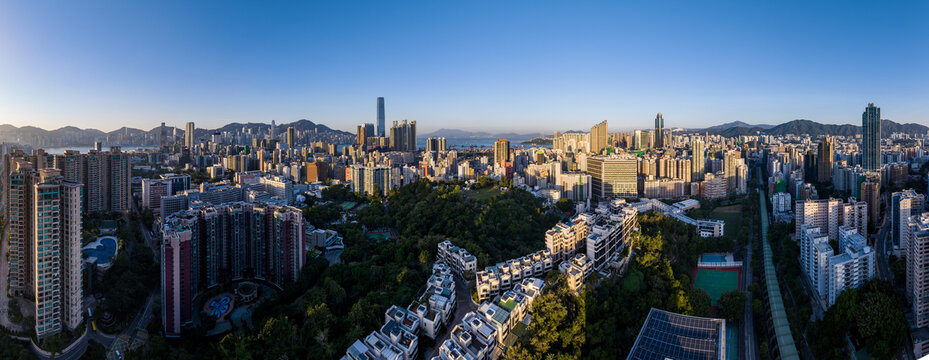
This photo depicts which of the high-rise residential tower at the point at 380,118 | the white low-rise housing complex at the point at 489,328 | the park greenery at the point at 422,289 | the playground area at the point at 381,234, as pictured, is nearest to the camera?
the white low-rise housing complex at the point at 489,328

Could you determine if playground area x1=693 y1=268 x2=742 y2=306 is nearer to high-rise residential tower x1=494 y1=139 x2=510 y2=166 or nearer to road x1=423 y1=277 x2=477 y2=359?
road x1=423 y1=277 x2=477 y2=359

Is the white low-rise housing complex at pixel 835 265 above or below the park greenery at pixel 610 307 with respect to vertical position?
above

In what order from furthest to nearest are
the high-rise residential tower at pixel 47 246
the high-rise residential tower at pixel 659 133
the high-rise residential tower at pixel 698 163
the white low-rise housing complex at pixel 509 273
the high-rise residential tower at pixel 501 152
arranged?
the high-rise residential tower at pixel 659 133 → the high-rise residential tower at pixel 501 152 → the high-rise residential tower at pixel 698 163 → the white low-rise housing complex at pixel 509 273 → the high-rise residential tower at pixel 47 246

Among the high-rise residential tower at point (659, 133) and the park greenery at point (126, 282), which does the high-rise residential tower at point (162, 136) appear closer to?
the park greenery at point (126, 282)

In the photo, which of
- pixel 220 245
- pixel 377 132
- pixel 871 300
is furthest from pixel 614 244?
pixel 377 132

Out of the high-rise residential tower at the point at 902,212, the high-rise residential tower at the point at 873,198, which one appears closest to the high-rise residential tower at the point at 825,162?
the high-rise residential tower at the point at 873,198

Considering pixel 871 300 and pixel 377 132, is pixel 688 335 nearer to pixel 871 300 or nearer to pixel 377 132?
pixel 871 300

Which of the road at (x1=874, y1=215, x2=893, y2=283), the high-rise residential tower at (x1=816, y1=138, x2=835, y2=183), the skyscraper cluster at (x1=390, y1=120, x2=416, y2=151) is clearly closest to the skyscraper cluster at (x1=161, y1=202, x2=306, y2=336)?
the road at (x1=874, y1=215, x2=893, y2=283)
